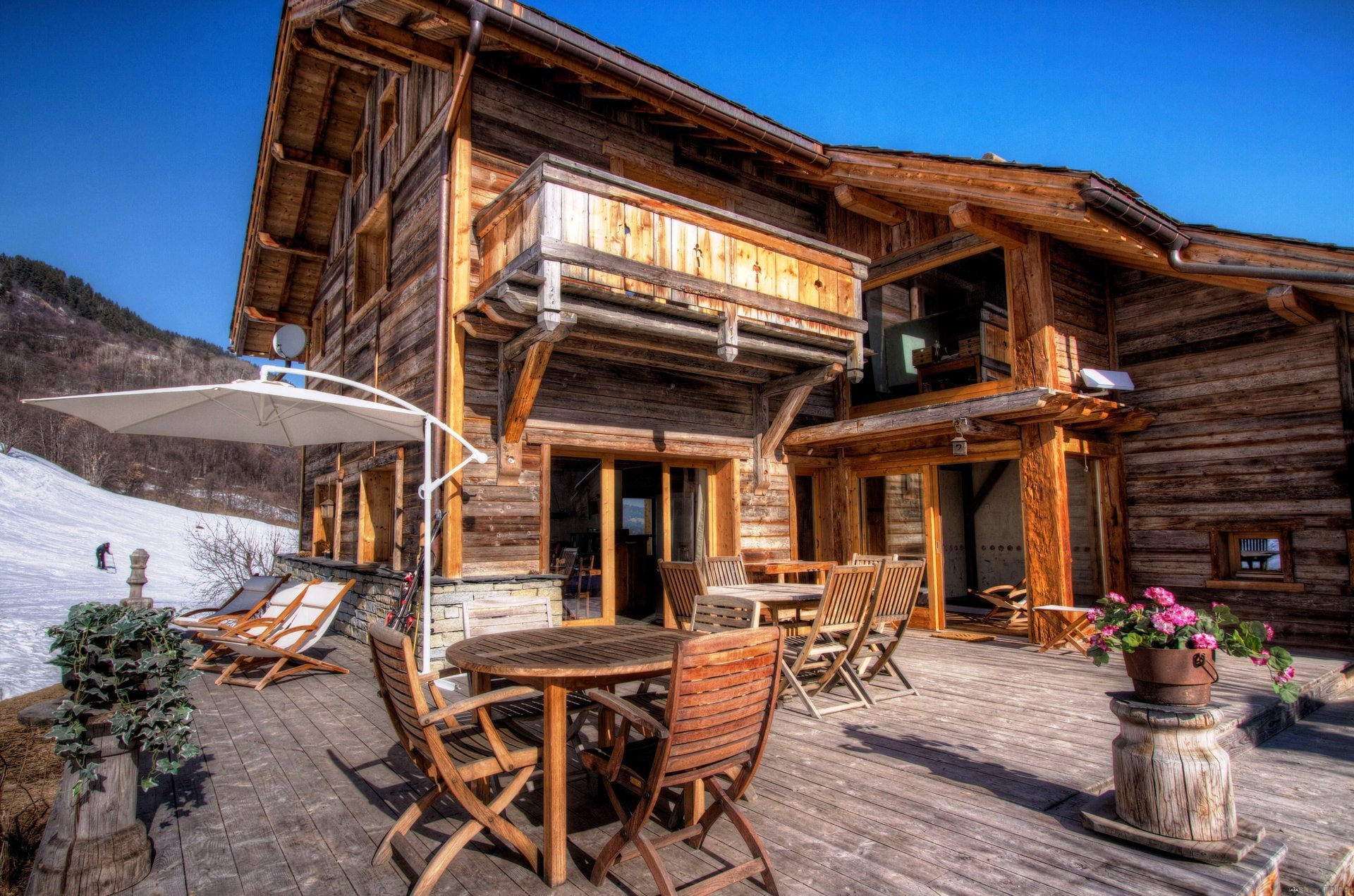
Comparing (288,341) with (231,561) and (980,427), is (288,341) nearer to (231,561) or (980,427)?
(231,561)

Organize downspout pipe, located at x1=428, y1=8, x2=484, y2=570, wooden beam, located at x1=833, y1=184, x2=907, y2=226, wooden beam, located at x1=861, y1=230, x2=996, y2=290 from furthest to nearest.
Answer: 1. wooden beam, located at x1=833, y1=184, x2=907, y2=226
2. wooden beam, located at x1=861, y1=230, x2=996, y2=290
3. downspout pipe, located at x1=428, y1=8, x2=484, y2=570

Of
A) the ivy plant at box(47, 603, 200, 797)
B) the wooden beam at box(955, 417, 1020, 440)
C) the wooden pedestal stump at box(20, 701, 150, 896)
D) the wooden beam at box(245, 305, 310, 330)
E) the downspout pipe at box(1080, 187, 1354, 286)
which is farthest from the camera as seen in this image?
the wooden beam at box(245, 305, 310, 330)

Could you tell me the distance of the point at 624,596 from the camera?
9.16m

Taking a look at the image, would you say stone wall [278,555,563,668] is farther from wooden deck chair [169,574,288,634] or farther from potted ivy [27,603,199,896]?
potted ivy [27,603,199,896]

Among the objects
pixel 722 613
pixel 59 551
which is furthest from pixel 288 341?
pixel 59 551

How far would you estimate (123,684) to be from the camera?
293cm

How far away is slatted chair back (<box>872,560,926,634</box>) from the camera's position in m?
5.81

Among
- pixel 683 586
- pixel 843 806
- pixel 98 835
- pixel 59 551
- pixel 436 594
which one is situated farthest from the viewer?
pixel 59 551

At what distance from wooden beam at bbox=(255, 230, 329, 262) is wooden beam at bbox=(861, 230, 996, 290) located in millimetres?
8928

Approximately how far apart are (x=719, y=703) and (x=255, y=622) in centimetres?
537

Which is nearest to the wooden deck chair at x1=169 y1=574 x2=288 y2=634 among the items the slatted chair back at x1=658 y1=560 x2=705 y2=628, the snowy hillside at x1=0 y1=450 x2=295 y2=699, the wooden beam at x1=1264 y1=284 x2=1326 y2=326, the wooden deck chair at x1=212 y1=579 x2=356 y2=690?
the wooden deck chair at x1=212 y1=579 x2=356 y2=690

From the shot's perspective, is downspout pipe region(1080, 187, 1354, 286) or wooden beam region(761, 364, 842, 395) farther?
wooden beam region(761, 364, 842, 395)

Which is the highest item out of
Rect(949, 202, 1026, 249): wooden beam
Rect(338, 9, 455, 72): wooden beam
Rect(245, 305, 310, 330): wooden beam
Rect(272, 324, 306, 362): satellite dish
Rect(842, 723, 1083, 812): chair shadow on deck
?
Rect(338, 9, 455, 72): wooden beam

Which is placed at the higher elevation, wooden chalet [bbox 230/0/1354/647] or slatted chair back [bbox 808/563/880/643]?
wooden chalet [bbox 230/0/1354/647]
